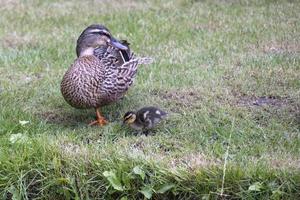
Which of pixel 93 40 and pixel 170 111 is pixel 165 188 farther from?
pixel 93 40

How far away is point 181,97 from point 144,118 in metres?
0.88

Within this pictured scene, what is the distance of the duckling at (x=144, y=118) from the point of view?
4.58 m

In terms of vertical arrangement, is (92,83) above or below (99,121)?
above

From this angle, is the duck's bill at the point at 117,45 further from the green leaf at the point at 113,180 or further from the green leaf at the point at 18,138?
the green leaf at the point at 113,180

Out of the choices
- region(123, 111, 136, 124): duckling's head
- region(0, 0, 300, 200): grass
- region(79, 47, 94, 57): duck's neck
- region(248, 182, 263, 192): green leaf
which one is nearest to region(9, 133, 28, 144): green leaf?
region(0, 0, 300, 200): grass

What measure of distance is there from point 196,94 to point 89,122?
0.97 metres

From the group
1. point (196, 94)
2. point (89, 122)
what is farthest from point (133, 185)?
point (196, 94)

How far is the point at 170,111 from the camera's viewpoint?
5109mm

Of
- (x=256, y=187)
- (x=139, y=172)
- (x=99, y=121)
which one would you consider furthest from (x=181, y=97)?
(x=256, y=187)

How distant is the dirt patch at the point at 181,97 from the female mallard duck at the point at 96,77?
0.40 metres

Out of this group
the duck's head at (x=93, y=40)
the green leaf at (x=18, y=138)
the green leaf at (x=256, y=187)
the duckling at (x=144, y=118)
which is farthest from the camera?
the duck's head at (x=93, y=40)

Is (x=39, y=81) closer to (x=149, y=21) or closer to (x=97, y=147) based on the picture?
(x=97, y=147)

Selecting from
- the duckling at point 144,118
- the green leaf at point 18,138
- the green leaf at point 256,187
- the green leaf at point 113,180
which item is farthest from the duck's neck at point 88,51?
the green leaf at point 256,187

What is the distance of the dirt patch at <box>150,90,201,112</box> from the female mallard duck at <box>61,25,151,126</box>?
40 cm
